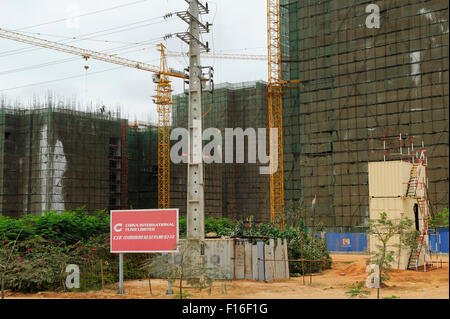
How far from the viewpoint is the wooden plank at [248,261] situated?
25.7m

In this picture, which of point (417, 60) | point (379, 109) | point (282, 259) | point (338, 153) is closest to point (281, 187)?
point (338, 153)

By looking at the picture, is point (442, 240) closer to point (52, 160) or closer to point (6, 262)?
point (6, 262)

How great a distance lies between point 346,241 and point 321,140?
38.5 feet

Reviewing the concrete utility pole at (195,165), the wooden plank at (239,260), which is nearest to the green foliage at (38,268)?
the concrete utility pole at (195,165)

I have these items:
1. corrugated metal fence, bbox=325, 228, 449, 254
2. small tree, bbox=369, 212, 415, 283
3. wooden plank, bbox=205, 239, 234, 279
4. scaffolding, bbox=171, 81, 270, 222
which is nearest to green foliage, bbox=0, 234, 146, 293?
wooden plank, bbox=205, 239, 234, 279

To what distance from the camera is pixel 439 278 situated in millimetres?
25719

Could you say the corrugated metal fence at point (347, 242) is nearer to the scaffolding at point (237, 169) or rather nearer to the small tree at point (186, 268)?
the scaffolding at point (237, 169)

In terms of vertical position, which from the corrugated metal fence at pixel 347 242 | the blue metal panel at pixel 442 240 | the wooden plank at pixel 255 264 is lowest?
the corrugated metal fence at pixel 347 242

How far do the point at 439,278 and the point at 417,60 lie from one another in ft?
100

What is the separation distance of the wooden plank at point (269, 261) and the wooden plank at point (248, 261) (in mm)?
697

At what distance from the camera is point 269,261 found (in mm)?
25812

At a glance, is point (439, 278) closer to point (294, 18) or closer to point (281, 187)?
point (281, 187)

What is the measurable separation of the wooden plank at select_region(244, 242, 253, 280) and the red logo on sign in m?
6.83

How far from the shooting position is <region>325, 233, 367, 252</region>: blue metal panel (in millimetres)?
49500
